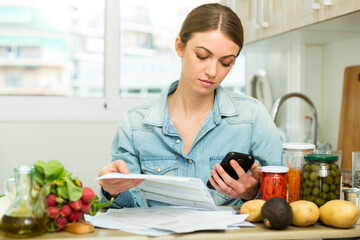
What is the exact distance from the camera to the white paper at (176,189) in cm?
98

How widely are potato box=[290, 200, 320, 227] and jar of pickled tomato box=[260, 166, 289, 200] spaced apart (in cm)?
9

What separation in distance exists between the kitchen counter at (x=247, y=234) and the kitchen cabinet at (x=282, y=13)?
0.81 meters

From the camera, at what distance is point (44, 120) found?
287cm

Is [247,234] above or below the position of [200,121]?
below

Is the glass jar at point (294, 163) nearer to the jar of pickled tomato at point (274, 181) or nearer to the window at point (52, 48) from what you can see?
the jar of pickled tomato at point (274, 181)

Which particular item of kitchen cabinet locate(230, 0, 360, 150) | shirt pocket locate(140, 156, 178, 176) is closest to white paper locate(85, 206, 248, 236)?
shirt pocket locate(140, 156, 178, 176)

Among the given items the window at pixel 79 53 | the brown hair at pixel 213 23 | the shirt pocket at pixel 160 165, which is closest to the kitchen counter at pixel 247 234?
the shirt pocket at pixel 160 165

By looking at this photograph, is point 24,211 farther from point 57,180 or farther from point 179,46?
point 179,46

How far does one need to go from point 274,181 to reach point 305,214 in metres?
0.13

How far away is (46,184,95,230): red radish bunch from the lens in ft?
3.07

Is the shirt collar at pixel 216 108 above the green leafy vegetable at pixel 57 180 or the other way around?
above

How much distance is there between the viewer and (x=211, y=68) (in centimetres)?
128

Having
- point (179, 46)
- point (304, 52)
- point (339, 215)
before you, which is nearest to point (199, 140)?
point (179, 46)

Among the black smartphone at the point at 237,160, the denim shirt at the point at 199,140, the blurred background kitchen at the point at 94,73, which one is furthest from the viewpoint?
the blurred background kitchen at the point at 94,73
